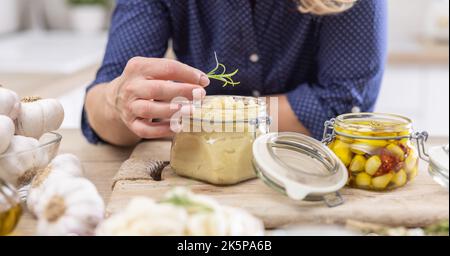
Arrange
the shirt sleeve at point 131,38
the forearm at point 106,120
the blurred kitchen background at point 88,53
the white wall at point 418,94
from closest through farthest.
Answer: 1. the forearm at point 106,120
2. the shirt sleeve at point 131,38
3. the blurred kitchen background at point 88,53
4. the white wall at point 418,94

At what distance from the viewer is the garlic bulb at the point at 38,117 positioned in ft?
2.31

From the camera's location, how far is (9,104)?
0.68m

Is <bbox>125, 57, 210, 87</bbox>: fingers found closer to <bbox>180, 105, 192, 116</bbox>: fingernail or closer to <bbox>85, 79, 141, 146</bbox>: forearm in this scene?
<bbox>180, 105, 192, 116</bbox>: fingernail

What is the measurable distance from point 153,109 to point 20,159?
179 mm

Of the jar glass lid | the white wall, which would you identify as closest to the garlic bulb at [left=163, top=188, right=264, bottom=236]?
the jar glass lid

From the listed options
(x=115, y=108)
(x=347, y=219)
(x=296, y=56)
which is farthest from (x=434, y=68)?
(x=347, y=219)

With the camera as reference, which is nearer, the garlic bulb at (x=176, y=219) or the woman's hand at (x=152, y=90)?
the garlic bulb at (x=176, y=219)

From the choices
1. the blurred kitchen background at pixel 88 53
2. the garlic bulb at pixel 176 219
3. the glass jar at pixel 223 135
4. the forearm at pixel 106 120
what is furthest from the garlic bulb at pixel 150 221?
the blurred kitchen background at pixel 88 53

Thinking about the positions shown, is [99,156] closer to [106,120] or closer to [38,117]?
[106,120]

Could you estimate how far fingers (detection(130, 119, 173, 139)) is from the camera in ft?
2.50

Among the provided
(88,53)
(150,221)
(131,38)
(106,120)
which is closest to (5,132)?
(150,221)

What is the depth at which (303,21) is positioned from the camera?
1.16 m

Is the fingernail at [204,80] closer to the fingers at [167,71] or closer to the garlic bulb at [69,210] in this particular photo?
the fingers at [167,71]
